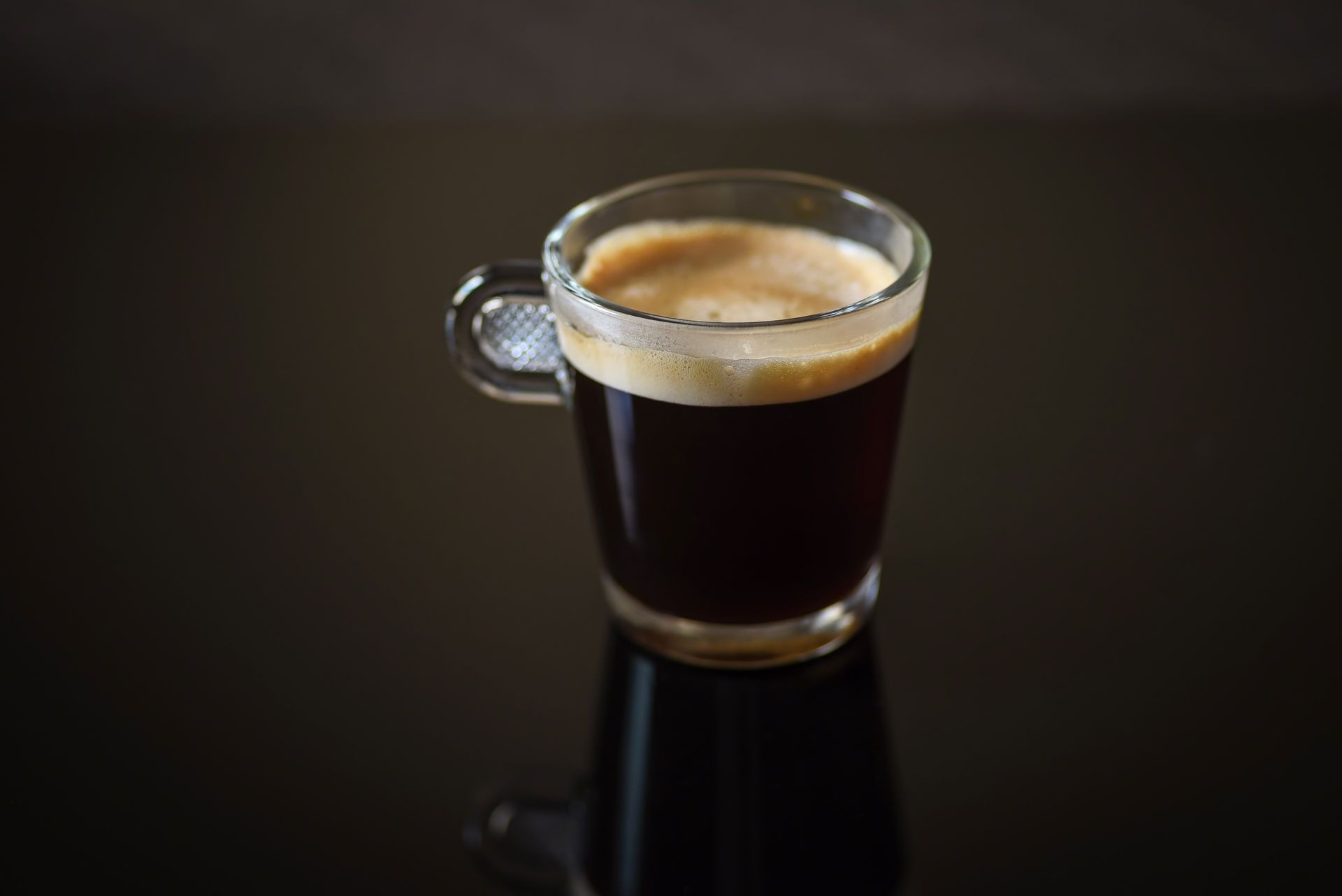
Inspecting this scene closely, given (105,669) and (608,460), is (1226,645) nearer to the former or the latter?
(608,460)

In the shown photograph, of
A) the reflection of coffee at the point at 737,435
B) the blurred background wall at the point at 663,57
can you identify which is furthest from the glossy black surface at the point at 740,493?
the blurred background wall at the point at 663,57

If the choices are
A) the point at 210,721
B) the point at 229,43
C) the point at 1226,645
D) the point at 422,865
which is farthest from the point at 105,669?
the point at 229,43

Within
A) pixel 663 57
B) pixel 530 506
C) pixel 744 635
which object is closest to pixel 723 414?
pixel 744 635

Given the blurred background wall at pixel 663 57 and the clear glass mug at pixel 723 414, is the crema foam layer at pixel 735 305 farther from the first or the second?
the blurred background wall at pixel 663 57

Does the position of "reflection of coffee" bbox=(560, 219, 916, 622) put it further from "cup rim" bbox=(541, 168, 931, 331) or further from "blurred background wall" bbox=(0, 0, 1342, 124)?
"blurred background wall" bbox=(0, 0, 1342, 124)

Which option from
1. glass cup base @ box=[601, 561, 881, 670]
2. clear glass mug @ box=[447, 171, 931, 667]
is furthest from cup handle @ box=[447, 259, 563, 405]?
glass cup base @ box=[601, 561, 881, 670]

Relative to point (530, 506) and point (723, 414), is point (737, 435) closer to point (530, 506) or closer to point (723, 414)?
point (723, 414)
